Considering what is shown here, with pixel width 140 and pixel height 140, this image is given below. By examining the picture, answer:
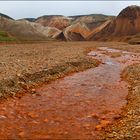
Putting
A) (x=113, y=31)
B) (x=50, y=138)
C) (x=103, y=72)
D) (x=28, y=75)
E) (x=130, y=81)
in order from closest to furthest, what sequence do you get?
(x=50, y=138)
(x=28, y=75)
(x=130, y=81)
(x=103, y=72)
(x=113, y=31)

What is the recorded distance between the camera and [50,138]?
11.1 metres

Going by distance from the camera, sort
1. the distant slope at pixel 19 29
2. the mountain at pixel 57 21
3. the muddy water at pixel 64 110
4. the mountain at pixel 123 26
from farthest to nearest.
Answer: the mountain at pixel 57 21 < the mountain at pixel 123 26 < the distant slope at pixel 19 29 < the muddy water at pixel 64 110

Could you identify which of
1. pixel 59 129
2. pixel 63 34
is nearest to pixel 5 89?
pixel 59 129

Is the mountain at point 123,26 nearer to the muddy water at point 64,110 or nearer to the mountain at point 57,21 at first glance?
the mountain at point 57,21

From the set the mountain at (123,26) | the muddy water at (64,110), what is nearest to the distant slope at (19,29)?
the mountain at (123,26)

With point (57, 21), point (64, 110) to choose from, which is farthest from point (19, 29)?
point (64, 110)

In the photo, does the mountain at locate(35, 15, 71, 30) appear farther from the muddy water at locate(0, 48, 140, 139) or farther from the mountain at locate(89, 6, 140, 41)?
the muddy water at locate(0, 48, 140, 139)

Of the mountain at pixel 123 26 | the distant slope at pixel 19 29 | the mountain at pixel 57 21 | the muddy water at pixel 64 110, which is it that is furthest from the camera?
the mountain at pixel 57 21

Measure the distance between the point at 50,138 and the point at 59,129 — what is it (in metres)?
0.80

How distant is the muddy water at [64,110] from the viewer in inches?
455

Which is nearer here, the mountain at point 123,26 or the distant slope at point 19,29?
the distant slope at point 19,29

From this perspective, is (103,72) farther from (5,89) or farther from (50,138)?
(50,138)

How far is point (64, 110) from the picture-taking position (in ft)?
45.7

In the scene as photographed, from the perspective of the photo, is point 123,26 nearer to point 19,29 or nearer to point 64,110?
point 19,29
